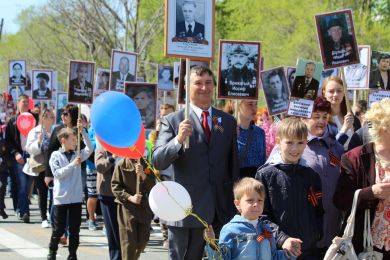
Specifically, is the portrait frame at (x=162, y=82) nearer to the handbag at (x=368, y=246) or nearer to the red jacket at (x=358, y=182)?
the red jacket at (x=358, y=182)

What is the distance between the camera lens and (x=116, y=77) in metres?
13.0

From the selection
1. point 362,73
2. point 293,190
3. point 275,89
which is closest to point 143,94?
point 275,89

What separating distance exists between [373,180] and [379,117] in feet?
1.54

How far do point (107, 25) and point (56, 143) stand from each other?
2457 cm

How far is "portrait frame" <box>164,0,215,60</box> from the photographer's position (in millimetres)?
6332

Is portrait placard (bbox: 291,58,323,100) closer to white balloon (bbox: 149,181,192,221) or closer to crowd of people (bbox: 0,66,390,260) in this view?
crowd of people (bbox: 0,66,390,260)

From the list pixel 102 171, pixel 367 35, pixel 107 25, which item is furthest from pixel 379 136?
pixel 107 25

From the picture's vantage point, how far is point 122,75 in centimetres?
1309

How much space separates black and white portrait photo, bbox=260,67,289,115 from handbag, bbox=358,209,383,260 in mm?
4677

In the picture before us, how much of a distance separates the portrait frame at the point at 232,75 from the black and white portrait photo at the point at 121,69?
4215 millimetres

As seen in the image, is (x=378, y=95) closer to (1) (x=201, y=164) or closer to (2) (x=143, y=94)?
(2) (x=143, y=94)

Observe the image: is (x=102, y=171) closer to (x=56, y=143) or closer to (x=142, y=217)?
(x=142, y=217)

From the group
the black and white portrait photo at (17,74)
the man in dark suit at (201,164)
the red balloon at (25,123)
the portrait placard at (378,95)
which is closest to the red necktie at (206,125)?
the man in dark suit at (201,164)

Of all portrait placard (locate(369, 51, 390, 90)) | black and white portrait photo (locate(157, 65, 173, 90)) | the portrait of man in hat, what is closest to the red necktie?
the portrait of man in hat
